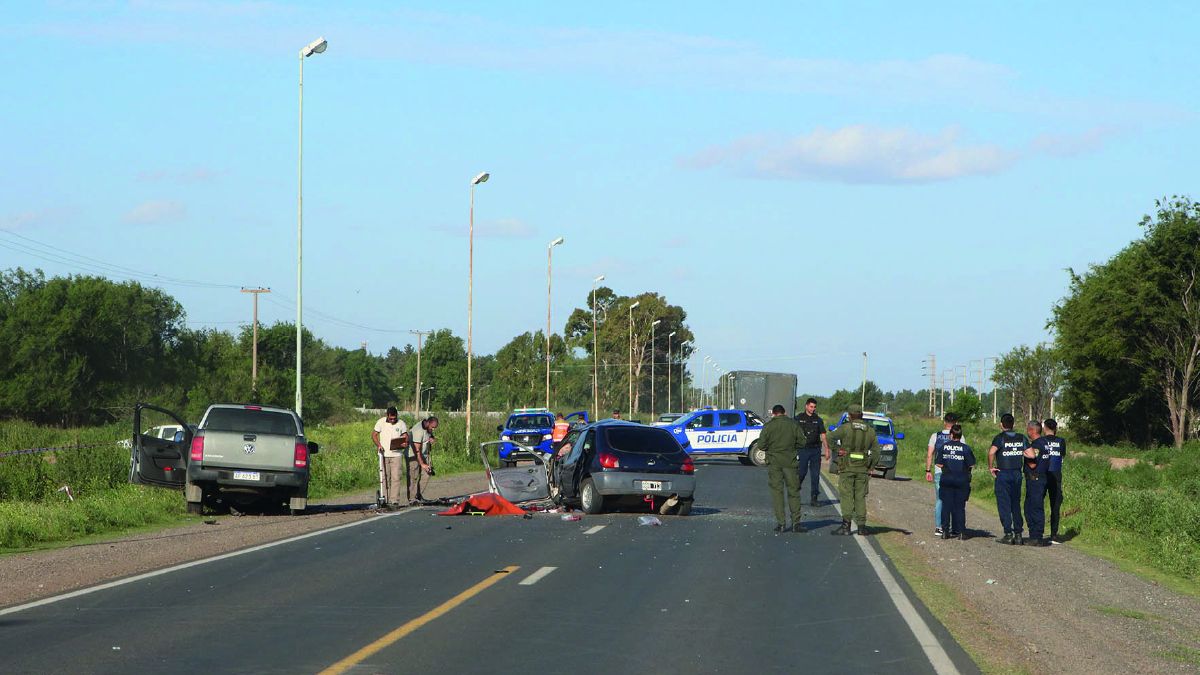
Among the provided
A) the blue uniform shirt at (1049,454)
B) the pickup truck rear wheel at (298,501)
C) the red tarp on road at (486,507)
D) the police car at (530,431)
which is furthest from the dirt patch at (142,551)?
the police car at (530,431)

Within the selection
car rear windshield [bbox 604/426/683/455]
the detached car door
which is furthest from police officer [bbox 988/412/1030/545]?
the detached car door

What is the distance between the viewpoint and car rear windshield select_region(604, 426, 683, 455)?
23161mm

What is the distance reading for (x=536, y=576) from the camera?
1412cm

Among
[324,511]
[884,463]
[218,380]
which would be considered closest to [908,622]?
[324,511]

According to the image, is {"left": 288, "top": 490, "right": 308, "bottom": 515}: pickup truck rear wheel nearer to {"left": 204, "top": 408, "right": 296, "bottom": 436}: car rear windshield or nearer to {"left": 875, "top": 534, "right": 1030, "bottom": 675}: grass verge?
{"left": 204, "top": 408, "right": 296, "bottom": 436}: car rear windshield

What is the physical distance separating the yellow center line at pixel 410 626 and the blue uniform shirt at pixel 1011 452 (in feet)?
27.1

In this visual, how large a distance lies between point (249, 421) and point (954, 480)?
11.3 m

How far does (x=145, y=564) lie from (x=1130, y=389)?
203ft

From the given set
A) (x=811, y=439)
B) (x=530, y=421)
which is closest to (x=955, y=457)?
(x=811, y=439)

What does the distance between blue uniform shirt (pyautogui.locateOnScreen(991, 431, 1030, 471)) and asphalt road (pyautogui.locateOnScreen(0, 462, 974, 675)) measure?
119 inches

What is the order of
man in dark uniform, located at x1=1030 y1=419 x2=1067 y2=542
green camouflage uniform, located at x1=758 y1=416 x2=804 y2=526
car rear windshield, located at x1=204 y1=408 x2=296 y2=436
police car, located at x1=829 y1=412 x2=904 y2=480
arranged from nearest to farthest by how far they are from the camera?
man in dark uniform, located at x1=1030 y1=419 x2=1067 y2=542 < green camouflage uniform, located at x1=758 y1=416 x2=804 y2=526 < car rear windshield, located at x1=204 y1=408 x2=296 y2=436 < police car, located at x1=829 y1=412 x2=904 y2=480

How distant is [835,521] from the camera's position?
23.1 meters

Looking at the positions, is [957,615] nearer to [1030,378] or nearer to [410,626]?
[410,626]

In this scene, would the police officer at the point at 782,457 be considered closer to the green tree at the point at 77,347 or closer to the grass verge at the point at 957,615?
the grass verge at the point at 957,615
